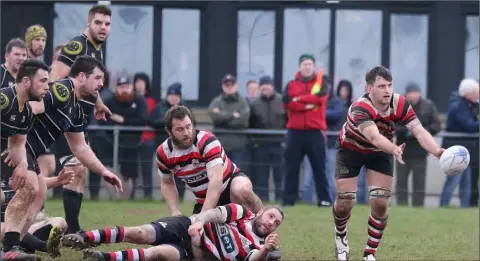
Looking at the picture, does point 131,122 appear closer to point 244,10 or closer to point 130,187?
point 130,187

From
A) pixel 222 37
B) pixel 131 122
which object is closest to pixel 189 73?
pixel 222 37

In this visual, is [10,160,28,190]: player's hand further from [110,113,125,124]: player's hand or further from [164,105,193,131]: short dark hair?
[110,113,125,124]: player's hand

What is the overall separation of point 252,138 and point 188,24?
3483mm

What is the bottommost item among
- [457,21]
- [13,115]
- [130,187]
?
[130,187]

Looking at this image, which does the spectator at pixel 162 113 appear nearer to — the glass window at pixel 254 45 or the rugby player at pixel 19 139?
the glass window at pixel 254 45

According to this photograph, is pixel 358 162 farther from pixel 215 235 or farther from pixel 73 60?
pixel 73 60

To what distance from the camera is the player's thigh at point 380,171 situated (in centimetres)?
1054

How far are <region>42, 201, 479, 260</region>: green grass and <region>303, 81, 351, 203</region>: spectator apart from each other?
2.99 ft

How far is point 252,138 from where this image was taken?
677 inches

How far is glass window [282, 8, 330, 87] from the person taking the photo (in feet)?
65.4

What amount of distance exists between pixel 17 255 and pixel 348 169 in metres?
3.26

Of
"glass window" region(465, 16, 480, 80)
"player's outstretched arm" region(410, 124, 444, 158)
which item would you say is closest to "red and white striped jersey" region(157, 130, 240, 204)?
"player's outstretched arm" region(410, 124, 444, 158)

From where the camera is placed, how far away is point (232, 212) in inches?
388

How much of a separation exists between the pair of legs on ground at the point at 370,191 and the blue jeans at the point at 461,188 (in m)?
7.06
